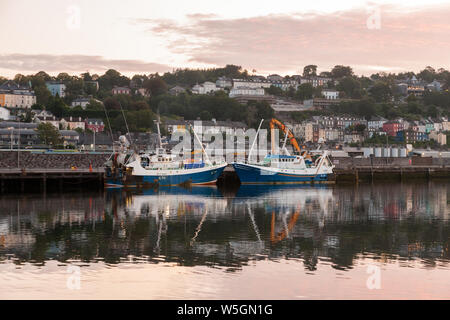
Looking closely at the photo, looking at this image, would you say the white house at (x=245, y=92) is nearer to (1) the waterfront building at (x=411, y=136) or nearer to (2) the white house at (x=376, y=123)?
(2) the white house at (x=376, y=123)

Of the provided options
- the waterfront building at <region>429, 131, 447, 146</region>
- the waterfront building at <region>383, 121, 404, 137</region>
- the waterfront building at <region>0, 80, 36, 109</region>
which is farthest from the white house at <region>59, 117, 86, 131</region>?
the waterfront building at <region>429, 131, 447, 146</region>

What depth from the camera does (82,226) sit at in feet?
96.8

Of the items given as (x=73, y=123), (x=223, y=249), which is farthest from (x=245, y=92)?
(x=223, y=249)

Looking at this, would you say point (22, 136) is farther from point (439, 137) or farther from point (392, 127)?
point (439, 137)

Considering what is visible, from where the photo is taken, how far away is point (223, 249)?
23.6 metres

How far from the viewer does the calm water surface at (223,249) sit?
18094mm

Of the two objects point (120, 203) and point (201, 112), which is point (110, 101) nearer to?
point (201, 112)

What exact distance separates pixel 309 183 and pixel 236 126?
197 feet

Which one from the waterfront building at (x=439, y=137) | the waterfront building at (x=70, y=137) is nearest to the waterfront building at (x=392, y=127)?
the waterfront building at (x=439, y=137)

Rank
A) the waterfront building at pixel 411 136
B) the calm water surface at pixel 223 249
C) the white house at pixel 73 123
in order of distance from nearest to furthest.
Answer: the calm water surface at pixel 223 249 → the white house at pixel 73 123 → the waterfront building at pixel 411 136

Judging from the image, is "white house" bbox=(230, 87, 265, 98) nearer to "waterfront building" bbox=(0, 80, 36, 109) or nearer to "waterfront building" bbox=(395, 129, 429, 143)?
"waterfront building" bbox=(395, 129, 429, 143)

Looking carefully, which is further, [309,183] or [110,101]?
[110,101]
